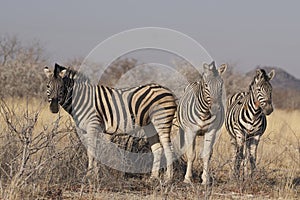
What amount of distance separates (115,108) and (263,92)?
8.10 feet

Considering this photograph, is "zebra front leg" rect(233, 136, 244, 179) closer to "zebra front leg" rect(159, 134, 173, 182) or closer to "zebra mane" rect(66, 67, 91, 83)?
"zebra front leg" rect(159, 134, 173, 182)

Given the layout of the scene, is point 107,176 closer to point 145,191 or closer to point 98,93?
point 145,191

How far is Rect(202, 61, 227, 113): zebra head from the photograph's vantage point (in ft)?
29.6

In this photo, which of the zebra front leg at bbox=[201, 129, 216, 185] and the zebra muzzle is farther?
the zebra front leg at bbox=[201, 129, 216, 185]

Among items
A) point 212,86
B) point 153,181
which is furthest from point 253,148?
point 153,181

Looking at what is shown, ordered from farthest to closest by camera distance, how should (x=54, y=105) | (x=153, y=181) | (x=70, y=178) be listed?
(x=54, y=105) → (x=153, y=181) → (x=70, y=178)

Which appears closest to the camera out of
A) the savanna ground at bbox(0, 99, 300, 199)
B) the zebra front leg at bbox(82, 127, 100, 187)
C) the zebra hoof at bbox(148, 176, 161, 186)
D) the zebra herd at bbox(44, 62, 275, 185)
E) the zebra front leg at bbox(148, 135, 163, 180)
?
the savanna ground at bbox(0, 99, 300, 199)

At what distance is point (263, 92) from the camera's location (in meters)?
9.33

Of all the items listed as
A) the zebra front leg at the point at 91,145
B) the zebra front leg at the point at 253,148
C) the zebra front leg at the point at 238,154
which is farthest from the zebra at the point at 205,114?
the zebra front leg at the point at 91,145

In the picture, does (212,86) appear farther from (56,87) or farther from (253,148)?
(56,87)

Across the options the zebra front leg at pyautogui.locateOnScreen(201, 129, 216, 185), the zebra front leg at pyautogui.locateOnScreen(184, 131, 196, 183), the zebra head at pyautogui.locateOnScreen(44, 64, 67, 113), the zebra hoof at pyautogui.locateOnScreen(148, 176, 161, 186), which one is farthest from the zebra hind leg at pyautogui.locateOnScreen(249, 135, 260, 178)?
the zebra head at pyautogui.locateOnScreen(44, 64, 67, 113)

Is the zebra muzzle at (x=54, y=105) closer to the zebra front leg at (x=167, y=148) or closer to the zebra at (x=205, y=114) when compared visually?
the zebra front leg at (x=167, y=148)

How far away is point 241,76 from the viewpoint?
33.8 meters

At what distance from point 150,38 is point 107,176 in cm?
360
